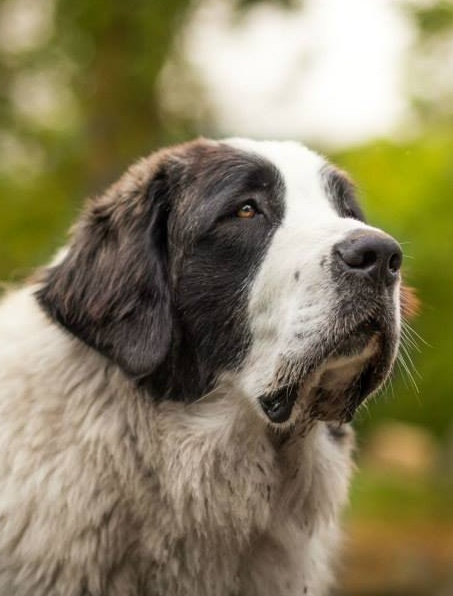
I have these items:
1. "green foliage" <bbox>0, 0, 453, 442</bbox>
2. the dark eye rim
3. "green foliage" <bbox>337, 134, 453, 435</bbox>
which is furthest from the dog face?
"green foliage" <bbox>337, 134, 453, 435</bbox>

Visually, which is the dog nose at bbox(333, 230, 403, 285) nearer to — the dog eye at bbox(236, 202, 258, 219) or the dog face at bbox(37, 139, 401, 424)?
the dog face at bbox(37, 139, 401, 424)

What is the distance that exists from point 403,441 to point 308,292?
12.4 m

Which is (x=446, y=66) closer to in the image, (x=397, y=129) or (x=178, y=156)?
(x=397, y=129)

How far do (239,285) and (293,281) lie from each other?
279mm

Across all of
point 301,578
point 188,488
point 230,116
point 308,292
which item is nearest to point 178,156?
point 308,292

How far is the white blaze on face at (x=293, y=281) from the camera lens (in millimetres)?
3625

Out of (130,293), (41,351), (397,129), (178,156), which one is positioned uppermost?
(397,129)

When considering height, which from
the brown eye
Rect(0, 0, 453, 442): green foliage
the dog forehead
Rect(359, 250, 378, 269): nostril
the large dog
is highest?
Rect(0, 0, 453, 442): green foliage

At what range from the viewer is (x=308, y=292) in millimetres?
3633

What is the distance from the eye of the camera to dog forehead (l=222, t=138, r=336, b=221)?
13.0ft

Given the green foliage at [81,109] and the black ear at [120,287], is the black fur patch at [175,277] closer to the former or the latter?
the black ear at [120,287]

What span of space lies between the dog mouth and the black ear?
440mm

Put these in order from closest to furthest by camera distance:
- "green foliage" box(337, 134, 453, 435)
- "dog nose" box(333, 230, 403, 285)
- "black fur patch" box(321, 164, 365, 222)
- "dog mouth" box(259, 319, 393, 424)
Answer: "dog nose" box(333, 230, 403, 285), "dog mouth" box(259, 319, 393, 424), "black fur patch" box(321, 164, 365, 222), "green foliage" box(337, 134, 453, 435)

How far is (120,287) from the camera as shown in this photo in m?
3.93
